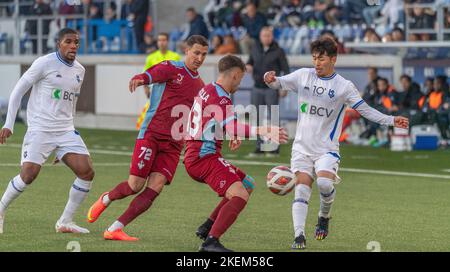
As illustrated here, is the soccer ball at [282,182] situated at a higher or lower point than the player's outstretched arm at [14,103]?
lower

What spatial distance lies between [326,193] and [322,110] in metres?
0.82

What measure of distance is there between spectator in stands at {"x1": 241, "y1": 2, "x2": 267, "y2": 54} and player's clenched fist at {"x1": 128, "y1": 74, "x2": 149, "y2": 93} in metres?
16.9

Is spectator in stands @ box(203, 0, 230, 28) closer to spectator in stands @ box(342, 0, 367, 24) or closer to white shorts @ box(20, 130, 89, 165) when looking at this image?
spectator in stands @ box(342, 0, 367, 24)

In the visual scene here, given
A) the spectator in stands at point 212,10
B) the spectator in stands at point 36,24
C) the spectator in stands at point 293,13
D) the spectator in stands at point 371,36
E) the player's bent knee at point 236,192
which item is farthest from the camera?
the spectator in stands at point 36,24

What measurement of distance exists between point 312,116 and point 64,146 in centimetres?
264

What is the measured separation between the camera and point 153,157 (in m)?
12.2

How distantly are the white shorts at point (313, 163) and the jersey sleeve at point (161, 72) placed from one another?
4.91 ft

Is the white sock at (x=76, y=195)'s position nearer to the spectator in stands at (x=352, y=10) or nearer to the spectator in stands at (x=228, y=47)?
the spectator in stands at (x=228, y=47)

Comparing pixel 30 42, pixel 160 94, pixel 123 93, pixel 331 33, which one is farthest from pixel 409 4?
pixel 160 94

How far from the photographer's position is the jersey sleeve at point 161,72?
12.1 m

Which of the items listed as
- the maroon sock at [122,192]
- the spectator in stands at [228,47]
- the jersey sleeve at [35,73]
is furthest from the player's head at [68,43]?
the spectator in stands at [228,47]

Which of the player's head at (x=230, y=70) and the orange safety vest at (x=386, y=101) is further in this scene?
the orange safety vest at (x=386, y=101)

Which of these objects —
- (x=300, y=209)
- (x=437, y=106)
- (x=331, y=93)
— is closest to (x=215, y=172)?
(x=300, y=209)

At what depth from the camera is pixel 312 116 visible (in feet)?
39.4
